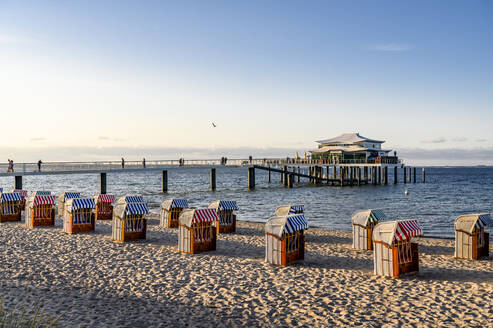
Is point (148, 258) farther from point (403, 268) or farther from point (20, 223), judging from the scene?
point (20, 223)

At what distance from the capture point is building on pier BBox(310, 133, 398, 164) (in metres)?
55.9

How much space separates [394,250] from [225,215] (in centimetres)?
886

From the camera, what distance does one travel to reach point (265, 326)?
7.15 metres

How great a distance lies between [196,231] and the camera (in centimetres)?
1326


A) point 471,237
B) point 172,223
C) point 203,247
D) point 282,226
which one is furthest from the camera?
point 172,223

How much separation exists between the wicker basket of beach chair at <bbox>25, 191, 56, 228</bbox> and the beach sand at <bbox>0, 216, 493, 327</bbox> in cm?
440

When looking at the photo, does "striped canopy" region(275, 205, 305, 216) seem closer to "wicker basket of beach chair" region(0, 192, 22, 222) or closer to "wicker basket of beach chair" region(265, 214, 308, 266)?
"wicker basket of beach chair" region(265, 214, 308, 266)

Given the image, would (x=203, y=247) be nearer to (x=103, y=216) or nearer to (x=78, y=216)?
(x=78, y=216)

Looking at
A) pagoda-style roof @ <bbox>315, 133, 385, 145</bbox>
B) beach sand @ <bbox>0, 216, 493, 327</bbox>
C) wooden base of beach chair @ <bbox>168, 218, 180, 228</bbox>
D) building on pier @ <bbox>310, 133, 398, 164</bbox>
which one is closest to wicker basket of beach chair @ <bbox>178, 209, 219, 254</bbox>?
beach sand @ <bbox>0, 216, 493, 327</bbox>

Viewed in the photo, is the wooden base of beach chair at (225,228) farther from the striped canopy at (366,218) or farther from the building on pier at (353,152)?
the building on pier at (353,152)

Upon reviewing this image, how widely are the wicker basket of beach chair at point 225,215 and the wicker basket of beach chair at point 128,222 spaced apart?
3.33 meters

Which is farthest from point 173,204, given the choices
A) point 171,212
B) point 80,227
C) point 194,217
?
point 194,217

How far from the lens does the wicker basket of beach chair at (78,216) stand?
55.2ft

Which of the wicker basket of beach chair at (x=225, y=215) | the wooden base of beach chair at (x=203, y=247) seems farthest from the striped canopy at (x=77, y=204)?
the wooden base of beach chair at (x=203, y=247)
